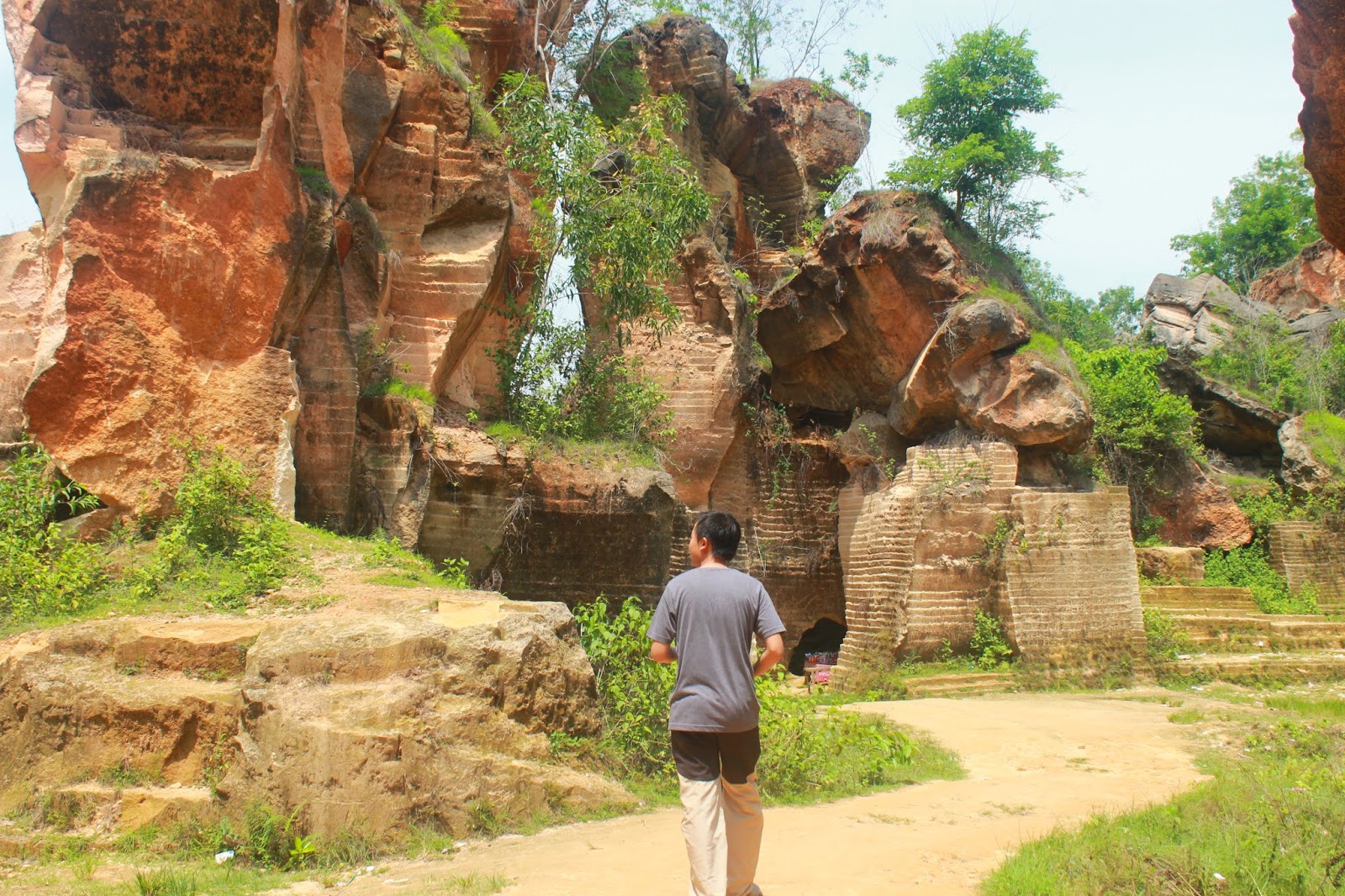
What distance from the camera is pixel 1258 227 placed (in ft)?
94.1

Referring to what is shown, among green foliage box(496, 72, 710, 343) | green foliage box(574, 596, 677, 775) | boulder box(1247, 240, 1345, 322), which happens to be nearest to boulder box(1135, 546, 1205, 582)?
green foliage box(496, 72, 710, 343)

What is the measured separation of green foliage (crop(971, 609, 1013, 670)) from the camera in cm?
1223

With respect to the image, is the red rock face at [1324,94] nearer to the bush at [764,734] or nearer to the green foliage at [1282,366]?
the bush at [764,734]

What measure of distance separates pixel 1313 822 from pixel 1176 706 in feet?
21.2

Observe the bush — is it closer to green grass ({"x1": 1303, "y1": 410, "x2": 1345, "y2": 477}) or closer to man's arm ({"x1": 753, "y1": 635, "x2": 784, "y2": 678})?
man's arm ({"x1": 753, "y1": 635, "x2": 784, "y2": 678})

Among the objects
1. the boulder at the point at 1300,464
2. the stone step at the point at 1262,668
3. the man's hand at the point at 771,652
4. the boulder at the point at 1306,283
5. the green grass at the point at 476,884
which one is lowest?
the stone step at the point at 1262,668

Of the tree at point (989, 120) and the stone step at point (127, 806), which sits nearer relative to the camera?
the stone step at point (127, 806)

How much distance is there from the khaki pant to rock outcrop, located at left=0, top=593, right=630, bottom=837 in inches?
75.6

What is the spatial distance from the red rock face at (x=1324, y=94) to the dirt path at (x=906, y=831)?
10.1 feet

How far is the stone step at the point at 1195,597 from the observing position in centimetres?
1546

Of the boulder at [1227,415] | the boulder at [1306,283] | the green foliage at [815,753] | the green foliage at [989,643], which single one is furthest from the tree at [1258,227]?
the green foliage at [815,753]

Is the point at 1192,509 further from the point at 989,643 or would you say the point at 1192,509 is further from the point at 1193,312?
the point at 989,643

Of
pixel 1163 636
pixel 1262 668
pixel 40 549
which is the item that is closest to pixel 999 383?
pixel 1163 636

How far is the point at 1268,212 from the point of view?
93.6ft
